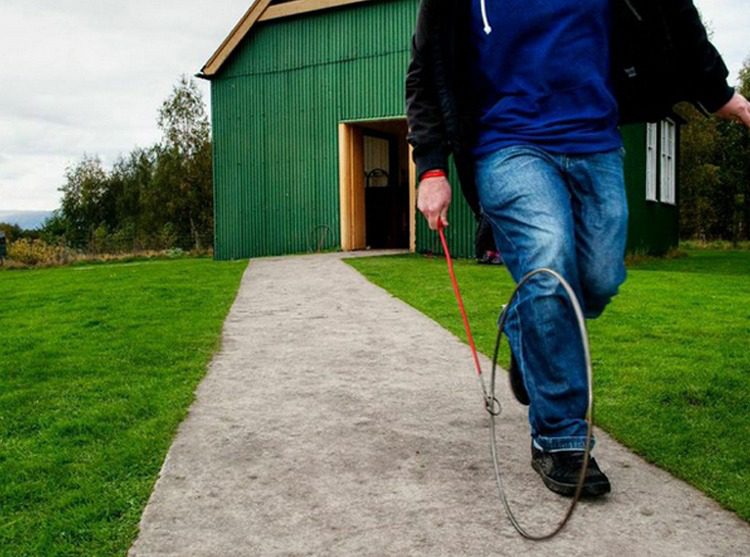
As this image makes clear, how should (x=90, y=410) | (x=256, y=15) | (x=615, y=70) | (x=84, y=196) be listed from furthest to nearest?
(x=84, y=196) < (x=256, y=15) < (x=90, y=410) < (x=615, y=70)

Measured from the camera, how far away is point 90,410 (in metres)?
4.00

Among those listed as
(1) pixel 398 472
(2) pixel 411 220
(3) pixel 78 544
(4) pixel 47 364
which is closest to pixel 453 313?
(4) pixel 47 364

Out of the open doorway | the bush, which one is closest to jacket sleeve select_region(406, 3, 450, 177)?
the open doorway

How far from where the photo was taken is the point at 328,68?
18.2 metres

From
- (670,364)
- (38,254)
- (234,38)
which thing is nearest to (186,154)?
(38,254)

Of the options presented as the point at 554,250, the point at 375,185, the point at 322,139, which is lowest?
the point at 554,250

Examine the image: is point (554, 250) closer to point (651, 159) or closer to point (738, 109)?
point (738, 109)

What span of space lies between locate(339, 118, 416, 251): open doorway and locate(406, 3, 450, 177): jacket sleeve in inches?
581

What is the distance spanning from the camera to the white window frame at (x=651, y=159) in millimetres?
20391

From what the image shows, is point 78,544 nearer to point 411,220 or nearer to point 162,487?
point 162,487

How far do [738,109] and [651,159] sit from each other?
61.5ft

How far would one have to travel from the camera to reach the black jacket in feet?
9.55

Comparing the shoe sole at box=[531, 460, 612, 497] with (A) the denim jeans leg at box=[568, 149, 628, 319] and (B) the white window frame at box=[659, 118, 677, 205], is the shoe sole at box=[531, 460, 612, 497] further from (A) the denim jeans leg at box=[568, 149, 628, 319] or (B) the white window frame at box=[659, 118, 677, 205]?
(B) the white window frame at box=[659, 118, 677, 205]

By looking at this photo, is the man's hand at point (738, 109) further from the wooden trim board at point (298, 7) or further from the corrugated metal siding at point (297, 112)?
the wooden trim board at point (298, 7)
